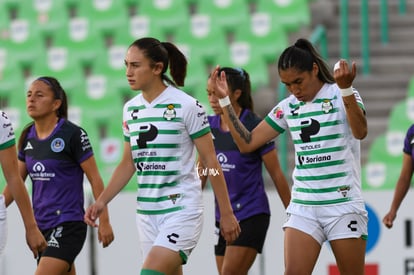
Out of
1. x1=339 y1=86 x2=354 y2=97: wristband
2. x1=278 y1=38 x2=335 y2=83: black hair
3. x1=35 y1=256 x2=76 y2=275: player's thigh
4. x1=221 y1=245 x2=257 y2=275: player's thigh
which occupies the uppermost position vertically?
x1=278 y1=38 x2=335 y2=83: black hair

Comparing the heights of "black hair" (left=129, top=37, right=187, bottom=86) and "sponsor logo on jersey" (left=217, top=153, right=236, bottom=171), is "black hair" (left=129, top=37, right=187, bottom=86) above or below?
above

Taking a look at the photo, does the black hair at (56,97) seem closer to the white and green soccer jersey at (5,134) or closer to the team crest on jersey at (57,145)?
the team crest on jersey at (57,145)

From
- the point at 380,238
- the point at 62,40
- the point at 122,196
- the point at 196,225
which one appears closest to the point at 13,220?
the point at 122,196

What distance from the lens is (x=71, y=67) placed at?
1475 cm

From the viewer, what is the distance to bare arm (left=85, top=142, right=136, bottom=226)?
686 centimetres

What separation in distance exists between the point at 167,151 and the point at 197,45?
7.80 m

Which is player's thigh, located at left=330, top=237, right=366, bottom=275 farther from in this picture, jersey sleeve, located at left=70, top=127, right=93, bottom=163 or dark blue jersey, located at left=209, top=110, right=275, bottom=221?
jersey sleeve, located at left=70, top=127, right=93, bottom=163

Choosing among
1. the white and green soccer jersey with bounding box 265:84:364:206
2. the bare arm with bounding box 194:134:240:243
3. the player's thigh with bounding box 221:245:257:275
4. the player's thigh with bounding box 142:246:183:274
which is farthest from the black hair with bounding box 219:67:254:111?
the player's thigh with bounding box 142:246:183:274

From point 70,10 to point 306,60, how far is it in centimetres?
951

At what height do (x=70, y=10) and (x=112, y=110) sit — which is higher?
(x=70, y=10)

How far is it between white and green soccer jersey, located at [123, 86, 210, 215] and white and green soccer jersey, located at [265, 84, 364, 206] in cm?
64

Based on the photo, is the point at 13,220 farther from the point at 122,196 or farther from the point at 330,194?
the point at 330,194

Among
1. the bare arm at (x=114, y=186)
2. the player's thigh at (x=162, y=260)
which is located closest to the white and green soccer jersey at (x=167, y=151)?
the bare arm at (x=114, y=186)

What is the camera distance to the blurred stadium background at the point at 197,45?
1387cm
